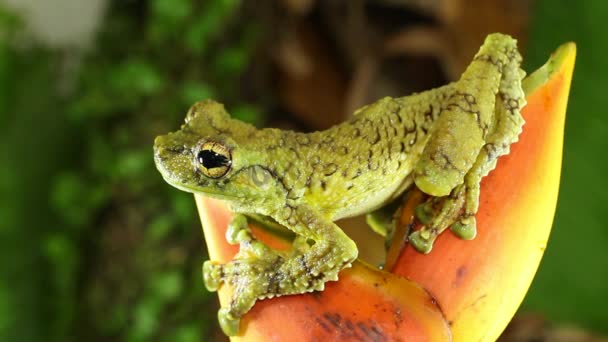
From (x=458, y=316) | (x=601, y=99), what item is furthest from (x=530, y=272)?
(x=601, y=99)

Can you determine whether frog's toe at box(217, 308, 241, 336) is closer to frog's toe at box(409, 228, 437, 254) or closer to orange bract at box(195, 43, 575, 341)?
orange bract at box(195, 43, 575, 341)

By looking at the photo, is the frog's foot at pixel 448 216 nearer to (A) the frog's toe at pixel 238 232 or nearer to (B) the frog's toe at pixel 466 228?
(B) the frog's toe at pixel 466 228

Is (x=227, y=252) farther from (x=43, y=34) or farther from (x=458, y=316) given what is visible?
(x=43, y=34)

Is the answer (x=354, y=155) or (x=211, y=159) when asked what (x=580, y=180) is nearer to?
(x=354, y=155)

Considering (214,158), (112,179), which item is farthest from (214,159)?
(112,179)

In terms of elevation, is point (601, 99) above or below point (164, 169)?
above
